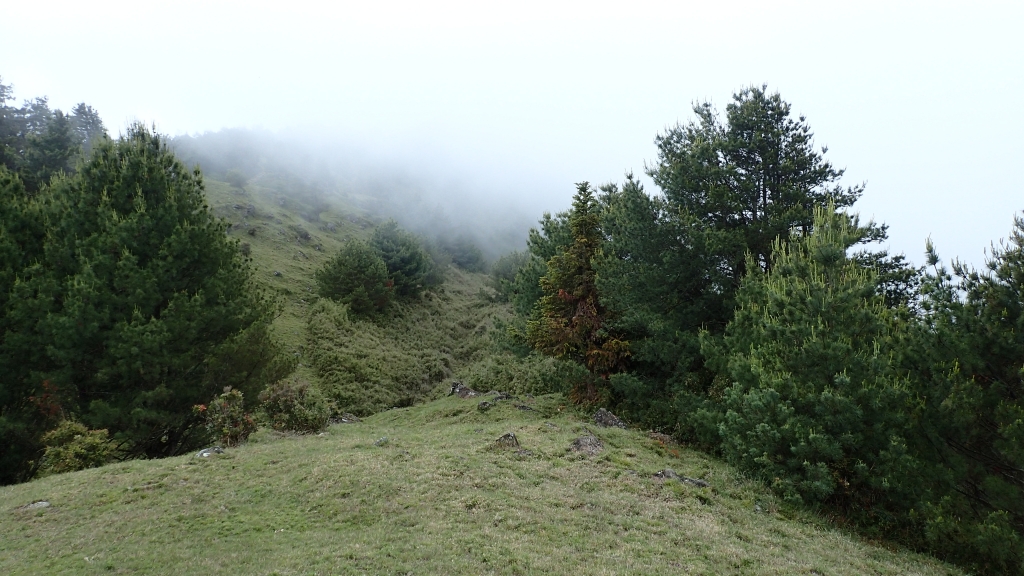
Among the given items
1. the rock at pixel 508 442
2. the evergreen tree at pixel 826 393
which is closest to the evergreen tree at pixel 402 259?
the rock at pixel 508 442

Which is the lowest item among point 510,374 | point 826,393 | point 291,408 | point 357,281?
point 291,408

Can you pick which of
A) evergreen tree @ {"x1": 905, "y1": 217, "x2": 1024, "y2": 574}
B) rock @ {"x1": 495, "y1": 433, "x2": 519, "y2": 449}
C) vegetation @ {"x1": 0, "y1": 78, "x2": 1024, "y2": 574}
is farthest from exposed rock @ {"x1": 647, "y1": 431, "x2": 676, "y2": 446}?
evergreen tree @ {"x1": 905, "y1": 217, "x2": 1024, "y2": 574}

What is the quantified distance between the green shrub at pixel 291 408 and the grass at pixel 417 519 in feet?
14.4

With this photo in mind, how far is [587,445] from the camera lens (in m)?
15.5

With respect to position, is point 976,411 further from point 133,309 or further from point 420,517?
point 133,309

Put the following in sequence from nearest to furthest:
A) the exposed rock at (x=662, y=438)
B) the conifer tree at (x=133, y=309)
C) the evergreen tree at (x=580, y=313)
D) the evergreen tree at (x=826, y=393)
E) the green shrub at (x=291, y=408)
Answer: the evergreen tree at (x=826, y=393), the conifer tree at (x=133, y=309), the exposed rock at (x=662, y=438), the green shrub at (x=291, y=408), the evergreen tree at (x=580, y=313)

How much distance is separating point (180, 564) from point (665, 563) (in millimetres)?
→ 8116

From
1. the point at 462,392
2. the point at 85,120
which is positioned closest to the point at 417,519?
the point at 462,392

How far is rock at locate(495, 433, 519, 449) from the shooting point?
598 inches

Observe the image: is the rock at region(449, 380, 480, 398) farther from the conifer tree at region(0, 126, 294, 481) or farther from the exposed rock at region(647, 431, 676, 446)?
the conifer tree at region(0, 126, 294, 481)

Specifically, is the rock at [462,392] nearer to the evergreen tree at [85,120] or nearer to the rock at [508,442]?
the rock at [508,442]

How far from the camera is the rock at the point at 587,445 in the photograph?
49.4 ft

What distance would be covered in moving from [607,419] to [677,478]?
7.30 m

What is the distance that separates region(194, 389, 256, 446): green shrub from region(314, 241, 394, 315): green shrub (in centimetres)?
2301
